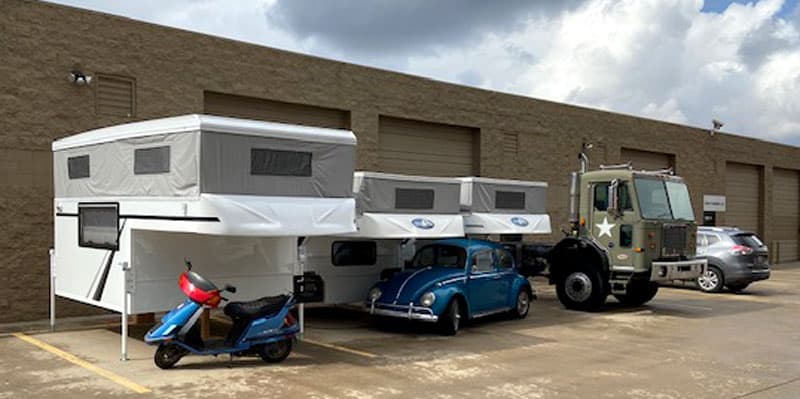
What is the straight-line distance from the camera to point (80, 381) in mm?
8328

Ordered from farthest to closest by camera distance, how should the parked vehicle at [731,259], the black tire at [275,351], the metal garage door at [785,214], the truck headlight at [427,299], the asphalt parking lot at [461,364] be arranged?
the metal garage door at [785,214]
the parked vehicle at [731,259]
the truck headlight at [427,299]
the black tire at [275,351]
the asphalt parking lot at [461,364]

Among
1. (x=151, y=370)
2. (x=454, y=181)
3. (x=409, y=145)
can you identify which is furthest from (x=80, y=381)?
(x=409, y=145)

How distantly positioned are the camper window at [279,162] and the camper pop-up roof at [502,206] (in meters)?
4.80

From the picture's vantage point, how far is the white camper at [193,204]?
9.02 meters

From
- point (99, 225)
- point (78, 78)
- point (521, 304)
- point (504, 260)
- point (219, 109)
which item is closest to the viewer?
point (99, 225)

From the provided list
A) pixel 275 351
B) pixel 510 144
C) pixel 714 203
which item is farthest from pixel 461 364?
pixel 714 203

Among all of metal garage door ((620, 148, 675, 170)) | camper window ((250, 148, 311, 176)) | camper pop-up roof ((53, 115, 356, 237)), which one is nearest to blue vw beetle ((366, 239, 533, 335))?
camper pop-up roof ((53, 115, 356, 237))

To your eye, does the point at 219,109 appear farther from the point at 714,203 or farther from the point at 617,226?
the point at 714,203

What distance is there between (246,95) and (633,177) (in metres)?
8.15

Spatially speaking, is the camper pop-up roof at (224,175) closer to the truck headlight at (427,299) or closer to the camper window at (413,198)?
the truck headlight at (427,299)

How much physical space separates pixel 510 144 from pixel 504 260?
9.48 metres

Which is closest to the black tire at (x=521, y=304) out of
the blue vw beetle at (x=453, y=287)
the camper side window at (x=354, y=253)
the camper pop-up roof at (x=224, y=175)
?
the blue vw beetle at (x=453, y=287)

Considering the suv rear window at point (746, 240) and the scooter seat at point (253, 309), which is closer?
the scooter seat at point (253, 309)

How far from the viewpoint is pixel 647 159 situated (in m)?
28.6
